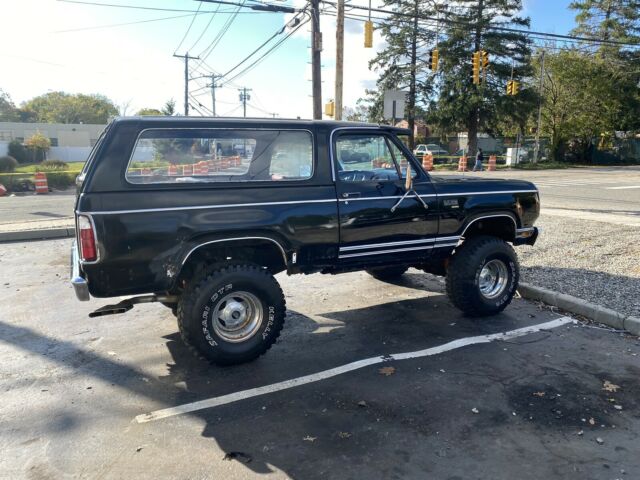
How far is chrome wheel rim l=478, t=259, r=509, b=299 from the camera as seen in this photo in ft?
18.2

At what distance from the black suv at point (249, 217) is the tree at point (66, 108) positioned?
107726 millimetres

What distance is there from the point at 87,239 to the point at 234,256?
50.8 inches

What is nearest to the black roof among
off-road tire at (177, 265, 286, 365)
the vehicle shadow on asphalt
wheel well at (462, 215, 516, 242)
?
off-road tire at (177, 265, 286, 365)

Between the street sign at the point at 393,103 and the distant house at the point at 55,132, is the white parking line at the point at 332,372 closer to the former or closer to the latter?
the street sign at the point at 393,103

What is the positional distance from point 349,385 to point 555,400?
154 centimetres

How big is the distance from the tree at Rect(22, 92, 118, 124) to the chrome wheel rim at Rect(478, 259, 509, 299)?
354 feet

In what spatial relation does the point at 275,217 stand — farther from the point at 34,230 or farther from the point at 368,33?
the point at 368,33

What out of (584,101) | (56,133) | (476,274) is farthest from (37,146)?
(476,274)

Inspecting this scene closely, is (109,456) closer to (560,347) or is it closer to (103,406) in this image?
(103,406)

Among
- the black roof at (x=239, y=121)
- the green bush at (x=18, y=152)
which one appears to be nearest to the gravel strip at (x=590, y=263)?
the black roof at (x=239, y=121)

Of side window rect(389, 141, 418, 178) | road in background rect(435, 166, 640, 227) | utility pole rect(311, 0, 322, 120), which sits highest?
utility pole rect(311, 0, 322, 120)

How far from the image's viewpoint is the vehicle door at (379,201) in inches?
184

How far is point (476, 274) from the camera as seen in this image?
527 cm

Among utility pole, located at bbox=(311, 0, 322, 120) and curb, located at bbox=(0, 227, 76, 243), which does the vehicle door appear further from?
utility pole, located at bbox=(311, 0, 322, 120)
